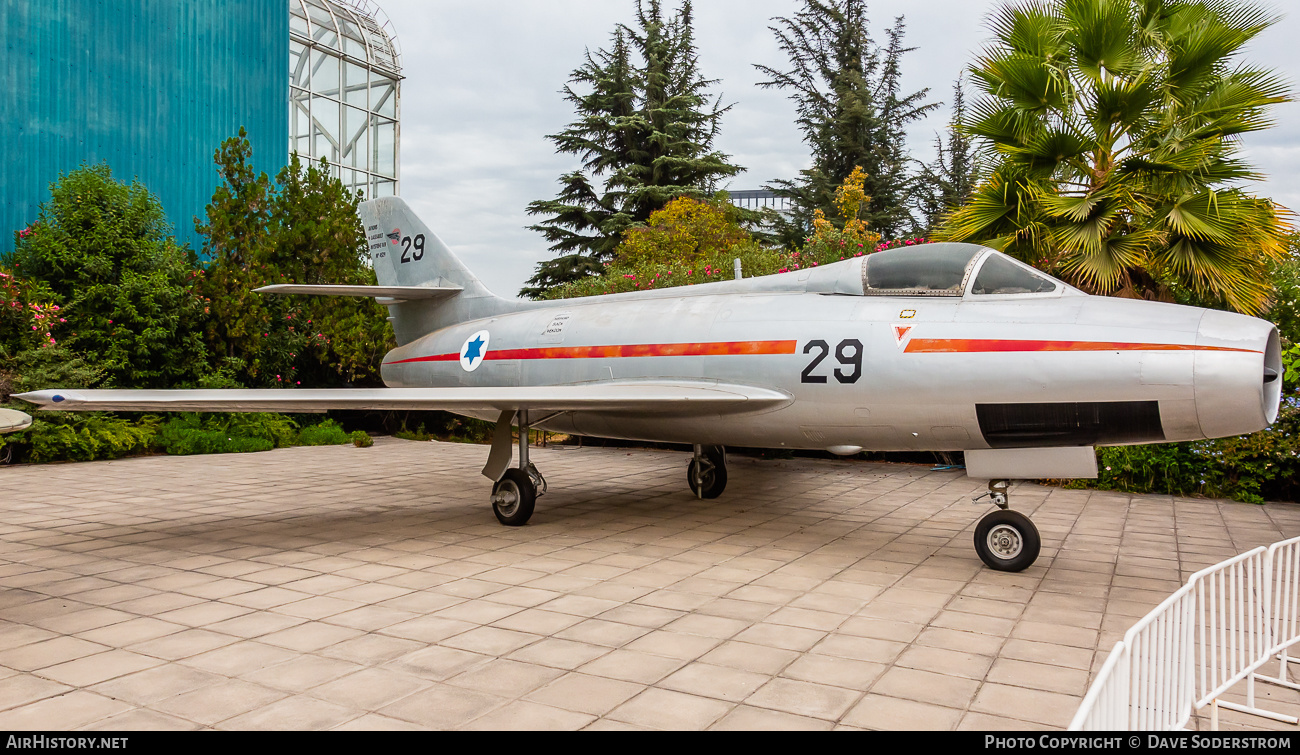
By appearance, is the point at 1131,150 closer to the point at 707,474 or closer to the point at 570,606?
the point at 707,474

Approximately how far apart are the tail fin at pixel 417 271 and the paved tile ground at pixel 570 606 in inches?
95.5

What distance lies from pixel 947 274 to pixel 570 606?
12.8 ft

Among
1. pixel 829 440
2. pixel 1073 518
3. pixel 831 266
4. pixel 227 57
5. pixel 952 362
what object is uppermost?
pixel 227 57

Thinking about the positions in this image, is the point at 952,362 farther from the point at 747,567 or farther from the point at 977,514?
the point at 977,514

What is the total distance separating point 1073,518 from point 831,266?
401 cm

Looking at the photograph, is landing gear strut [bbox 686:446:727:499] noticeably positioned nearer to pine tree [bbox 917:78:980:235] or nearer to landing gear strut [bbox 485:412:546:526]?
landing gear strut [bbox 485:412:546:526]

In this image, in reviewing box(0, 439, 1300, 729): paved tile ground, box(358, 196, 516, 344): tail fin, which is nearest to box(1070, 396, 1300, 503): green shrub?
box(0, 439, 1300, 729): paved tile ground

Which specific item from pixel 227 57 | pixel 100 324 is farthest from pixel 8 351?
pixel 227 57

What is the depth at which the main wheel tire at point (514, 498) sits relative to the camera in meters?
7.76

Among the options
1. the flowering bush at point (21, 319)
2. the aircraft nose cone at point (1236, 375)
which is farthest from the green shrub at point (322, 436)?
the aircraft nose cone at point (1236, 375)

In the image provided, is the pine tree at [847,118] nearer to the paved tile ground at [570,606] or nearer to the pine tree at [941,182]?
the pine tree at [941,182]

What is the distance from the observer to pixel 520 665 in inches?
159

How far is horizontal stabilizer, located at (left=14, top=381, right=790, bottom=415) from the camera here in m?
6.09

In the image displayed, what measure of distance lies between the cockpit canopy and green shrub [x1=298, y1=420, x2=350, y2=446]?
490 inches
